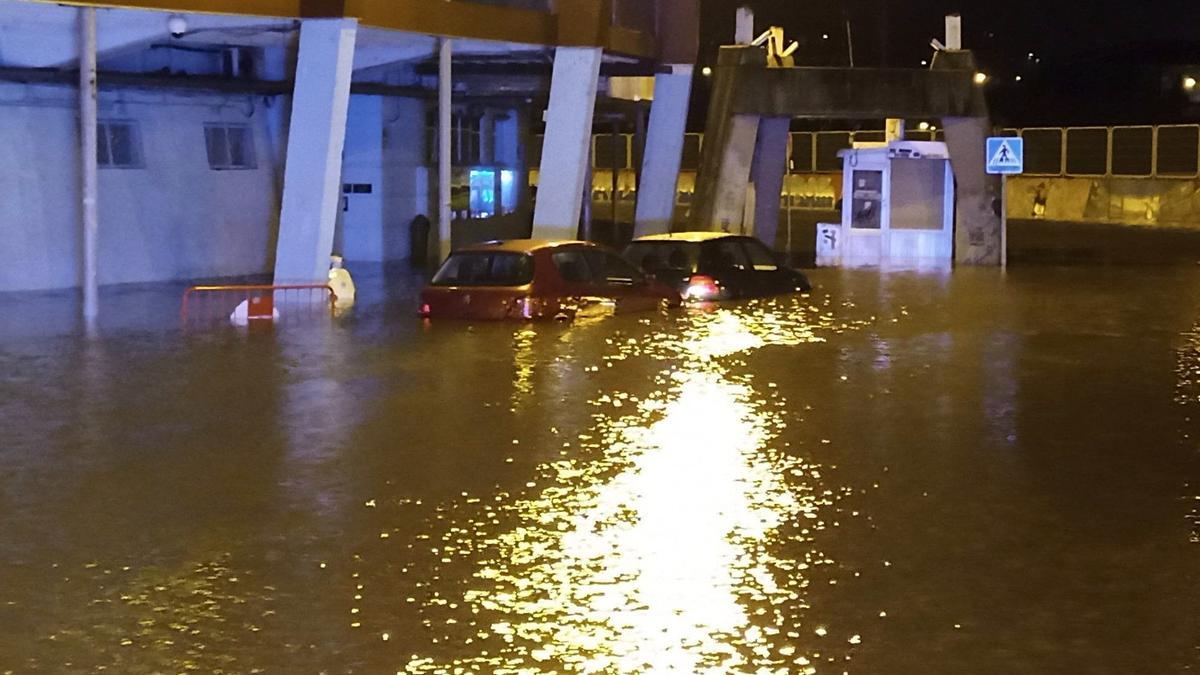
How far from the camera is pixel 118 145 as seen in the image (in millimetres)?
29344

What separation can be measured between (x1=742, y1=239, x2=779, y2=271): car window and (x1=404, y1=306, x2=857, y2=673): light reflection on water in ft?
38.7

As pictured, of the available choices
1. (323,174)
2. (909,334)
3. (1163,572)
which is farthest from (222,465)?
(323,174)

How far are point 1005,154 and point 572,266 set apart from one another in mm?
14170

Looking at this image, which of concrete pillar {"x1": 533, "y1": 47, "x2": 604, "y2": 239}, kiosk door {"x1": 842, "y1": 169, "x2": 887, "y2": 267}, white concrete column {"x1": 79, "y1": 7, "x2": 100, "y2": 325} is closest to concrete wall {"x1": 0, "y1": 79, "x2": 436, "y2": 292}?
white concrete column {"x1": 79, "y1": 7, "x2": 100, "y2": 325}

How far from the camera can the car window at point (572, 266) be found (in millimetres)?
21469

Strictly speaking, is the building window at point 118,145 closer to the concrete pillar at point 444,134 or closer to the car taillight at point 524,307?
the concrete pillar at point 444,134

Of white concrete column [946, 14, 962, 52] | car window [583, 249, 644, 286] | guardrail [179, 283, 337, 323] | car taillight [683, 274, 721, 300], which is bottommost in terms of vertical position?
guardrail [179, 283, 337, 323]

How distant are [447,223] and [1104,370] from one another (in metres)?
14.1

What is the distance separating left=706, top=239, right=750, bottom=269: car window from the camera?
2502 centimetres

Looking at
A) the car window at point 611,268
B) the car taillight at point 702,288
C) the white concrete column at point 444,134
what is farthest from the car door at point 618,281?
the white concrete column at point 444,134

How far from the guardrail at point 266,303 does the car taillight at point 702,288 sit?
5.05 metres

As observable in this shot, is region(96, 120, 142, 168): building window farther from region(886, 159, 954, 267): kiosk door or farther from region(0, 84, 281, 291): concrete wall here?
region(886, 159, 954, 267): kiosk door

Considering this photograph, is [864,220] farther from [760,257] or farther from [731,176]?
[760,257]

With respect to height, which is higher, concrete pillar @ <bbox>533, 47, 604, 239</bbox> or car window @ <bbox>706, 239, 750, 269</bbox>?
concrete pillar @ <bbox>533, 47, 604, 239</bbox>
